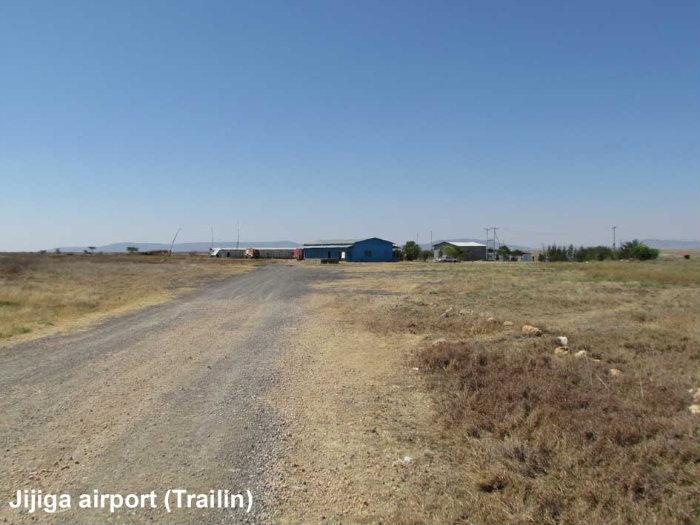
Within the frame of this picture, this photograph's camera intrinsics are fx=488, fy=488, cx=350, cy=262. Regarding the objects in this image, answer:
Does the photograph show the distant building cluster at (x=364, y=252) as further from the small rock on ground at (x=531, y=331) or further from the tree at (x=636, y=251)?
the small rock on ground at (x=531, y=331)

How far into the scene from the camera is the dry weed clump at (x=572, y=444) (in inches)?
165

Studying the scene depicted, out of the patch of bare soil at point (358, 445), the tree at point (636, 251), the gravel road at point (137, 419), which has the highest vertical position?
the tree at point (636, 251)

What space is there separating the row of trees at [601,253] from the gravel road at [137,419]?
9929 cm

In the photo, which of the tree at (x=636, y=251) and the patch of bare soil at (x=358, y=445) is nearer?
the patch of bare soil at (x=358, y=445)

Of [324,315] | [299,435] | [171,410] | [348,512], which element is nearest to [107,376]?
[171,410]

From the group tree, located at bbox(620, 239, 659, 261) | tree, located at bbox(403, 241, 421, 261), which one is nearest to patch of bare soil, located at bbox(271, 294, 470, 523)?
tree, located at bbox(403, 241, 421, 261)

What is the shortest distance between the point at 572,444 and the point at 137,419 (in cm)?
538

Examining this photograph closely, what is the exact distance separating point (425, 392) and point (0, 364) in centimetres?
837

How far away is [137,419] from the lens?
21.2 feet

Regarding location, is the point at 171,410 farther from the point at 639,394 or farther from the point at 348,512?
the point at 639,394

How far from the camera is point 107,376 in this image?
872 cm

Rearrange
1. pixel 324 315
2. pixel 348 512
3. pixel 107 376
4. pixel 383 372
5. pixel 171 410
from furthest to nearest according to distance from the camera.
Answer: pixel 324 315
pixel 383 372
pixel 107 376
pixel 171 410
pixel 348 512

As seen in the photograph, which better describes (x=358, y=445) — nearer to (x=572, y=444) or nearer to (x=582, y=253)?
(x=572, y=444)

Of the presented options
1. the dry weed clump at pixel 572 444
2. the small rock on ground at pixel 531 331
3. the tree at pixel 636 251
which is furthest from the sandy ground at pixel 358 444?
the tree at pixel 636 251
